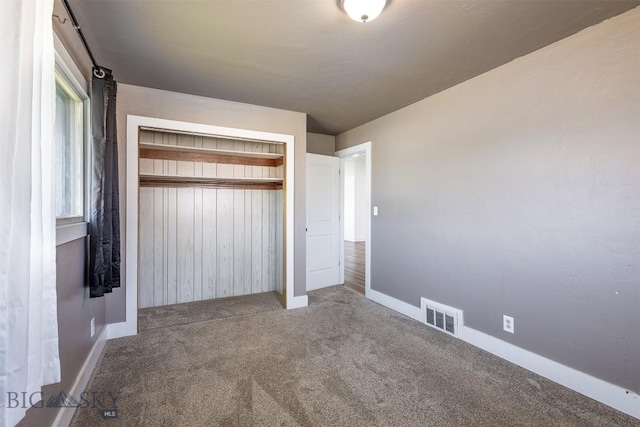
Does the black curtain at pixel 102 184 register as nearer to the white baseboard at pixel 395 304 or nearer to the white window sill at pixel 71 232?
the white window sill at pixel 71 232

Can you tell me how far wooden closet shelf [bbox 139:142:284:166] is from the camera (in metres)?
3.33

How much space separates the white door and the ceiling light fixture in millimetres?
2605

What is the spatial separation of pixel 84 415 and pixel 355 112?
3.57m

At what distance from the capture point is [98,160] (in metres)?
2.10

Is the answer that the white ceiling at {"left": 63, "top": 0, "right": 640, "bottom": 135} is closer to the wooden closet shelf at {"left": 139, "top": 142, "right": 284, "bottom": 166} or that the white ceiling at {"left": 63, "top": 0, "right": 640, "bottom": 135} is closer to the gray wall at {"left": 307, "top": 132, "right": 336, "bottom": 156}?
the wooden closet shelf at {"left": 139, "top": 142, "right": 284, "bottom": 166}

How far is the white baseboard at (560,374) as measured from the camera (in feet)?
5.82

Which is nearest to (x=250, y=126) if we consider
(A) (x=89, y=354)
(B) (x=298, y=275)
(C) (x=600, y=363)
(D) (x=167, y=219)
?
(D) (x=167, y=219)

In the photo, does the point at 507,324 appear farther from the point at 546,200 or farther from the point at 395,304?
the point at 395,304

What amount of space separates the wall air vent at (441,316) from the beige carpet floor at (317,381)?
0.29 ft

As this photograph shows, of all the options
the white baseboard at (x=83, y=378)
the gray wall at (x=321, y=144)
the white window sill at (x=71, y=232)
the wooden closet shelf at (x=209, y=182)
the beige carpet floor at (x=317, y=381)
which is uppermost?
the gray wall at (x=321, y=144)

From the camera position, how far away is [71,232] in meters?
1.77

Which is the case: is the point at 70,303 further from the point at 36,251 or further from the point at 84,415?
the point at 36,251

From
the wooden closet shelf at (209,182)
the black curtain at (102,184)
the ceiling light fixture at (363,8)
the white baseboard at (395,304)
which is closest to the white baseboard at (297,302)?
the white baseboard at (395,304)

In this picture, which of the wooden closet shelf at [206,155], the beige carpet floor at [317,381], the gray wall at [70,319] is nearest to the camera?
the gray wall at [70,319]
